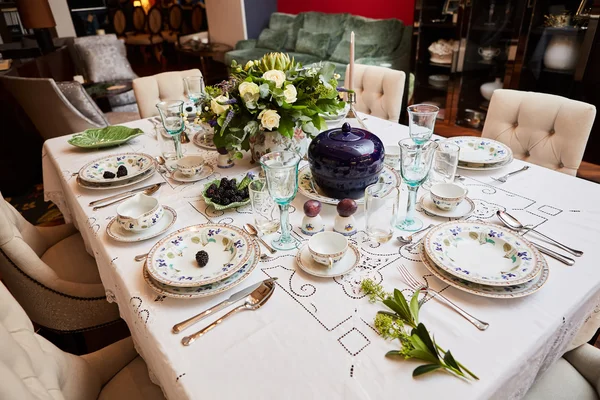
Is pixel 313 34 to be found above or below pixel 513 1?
below

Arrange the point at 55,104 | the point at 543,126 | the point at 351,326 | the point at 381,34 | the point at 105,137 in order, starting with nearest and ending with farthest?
the point at 351,326 → the point at 543,126 → the point at 105,137 → the point at 55,104 → the point at 381,34

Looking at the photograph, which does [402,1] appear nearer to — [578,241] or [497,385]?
[578,241]

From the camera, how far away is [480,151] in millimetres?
1341

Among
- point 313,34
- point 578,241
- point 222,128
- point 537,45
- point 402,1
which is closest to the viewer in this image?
point 578,241

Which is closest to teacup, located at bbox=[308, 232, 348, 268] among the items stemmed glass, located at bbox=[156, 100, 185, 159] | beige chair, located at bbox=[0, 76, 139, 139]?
stemmed glass, located at bbox=[156, 100, 185, 159]

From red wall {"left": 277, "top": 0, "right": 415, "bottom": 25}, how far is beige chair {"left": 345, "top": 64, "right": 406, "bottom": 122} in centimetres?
217

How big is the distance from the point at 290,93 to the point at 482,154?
0.67 metres

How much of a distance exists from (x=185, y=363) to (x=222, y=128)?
2.25 ft

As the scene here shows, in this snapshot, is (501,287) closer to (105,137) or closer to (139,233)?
(139,233)

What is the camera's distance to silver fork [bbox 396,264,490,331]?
697 millimetres

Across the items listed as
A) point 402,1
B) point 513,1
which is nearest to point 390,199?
point 513,1

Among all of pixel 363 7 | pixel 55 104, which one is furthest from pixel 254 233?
pixel 363 7

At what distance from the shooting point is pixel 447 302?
2.48 ft

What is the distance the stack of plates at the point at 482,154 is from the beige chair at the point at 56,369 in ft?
3.53
